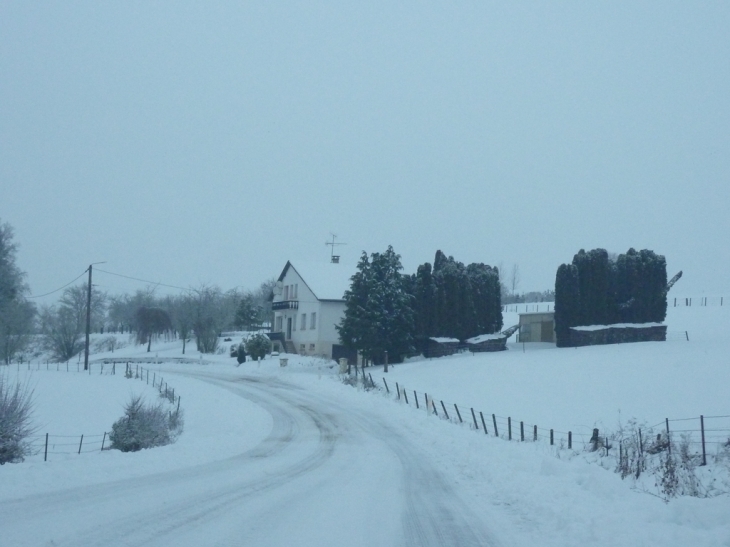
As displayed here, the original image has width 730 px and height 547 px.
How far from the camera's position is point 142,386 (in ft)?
136

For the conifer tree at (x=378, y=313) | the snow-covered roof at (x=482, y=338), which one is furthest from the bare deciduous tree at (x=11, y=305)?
the snow-covered roof at (x=482, y=338)

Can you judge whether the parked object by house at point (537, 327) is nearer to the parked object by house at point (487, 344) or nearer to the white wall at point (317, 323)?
the parked object by house at point (487, 344)

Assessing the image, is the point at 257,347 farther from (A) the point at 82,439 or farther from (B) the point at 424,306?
(A) the point at 82,439

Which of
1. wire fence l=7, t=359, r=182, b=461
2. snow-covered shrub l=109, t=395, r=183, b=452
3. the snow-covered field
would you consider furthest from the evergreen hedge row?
snow-covered shrub l=109, t=395, r=183, b=452

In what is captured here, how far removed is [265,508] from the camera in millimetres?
10172

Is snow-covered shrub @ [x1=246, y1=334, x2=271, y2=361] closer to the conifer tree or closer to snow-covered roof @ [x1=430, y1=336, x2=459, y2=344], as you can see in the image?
the conifer tree

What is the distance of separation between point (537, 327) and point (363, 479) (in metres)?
44.0

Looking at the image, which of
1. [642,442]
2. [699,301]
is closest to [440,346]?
[642,442]

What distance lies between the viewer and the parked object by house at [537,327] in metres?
54.4

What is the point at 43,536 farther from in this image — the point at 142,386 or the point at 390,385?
the point at 142,386

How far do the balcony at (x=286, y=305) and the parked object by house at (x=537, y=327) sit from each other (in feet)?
66.2

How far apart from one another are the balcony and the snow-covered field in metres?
27.6

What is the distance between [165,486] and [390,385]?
88.1 feet

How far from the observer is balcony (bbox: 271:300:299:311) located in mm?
62375
